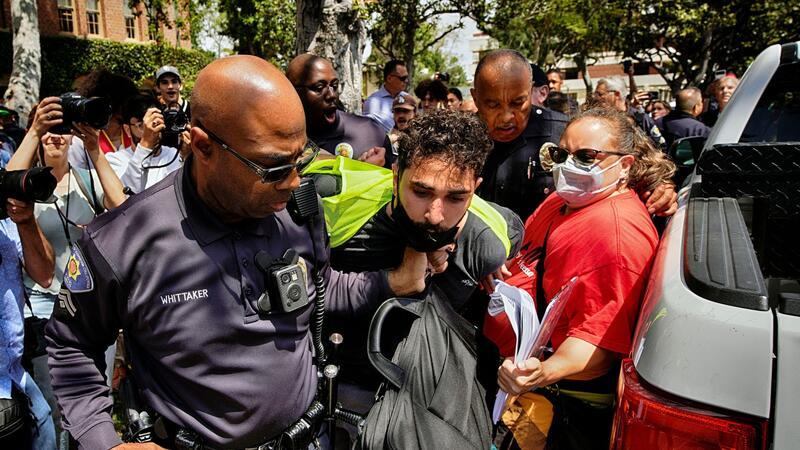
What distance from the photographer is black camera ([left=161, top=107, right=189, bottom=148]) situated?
328 cm

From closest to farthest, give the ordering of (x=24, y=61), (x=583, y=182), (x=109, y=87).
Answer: (x=583, y=182) → (x=109, y=87) → (x=24, y=61)

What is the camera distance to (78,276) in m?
1.53

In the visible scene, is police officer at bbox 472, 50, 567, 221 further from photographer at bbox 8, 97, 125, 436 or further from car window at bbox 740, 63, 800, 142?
photographer at bbox 8, 97, 125, 436

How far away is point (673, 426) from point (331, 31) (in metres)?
5.06

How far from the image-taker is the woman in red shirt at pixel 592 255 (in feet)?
5.71

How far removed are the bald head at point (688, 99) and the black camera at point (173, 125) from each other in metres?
5.37

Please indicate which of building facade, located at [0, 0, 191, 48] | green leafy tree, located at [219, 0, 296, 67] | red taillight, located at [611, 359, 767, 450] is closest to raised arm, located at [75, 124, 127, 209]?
red taillight, located at [611, 359, 767, 450]

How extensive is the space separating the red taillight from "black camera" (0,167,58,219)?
208 centimetres

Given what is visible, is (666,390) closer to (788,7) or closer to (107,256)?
(107,256)

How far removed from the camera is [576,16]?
22.4 m

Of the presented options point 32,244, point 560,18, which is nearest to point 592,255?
point 32,244

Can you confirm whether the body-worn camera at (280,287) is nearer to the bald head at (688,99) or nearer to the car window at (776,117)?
the car window at (776,117)

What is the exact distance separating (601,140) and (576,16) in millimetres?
22696

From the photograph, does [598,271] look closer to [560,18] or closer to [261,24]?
[261,24]
